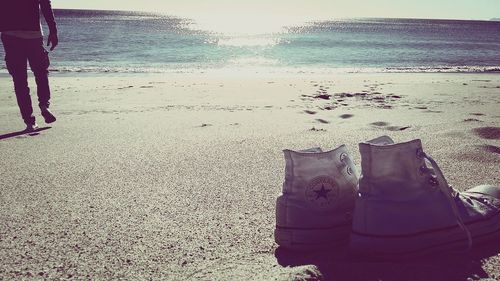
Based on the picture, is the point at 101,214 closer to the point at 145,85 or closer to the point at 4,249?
the point at 4,249

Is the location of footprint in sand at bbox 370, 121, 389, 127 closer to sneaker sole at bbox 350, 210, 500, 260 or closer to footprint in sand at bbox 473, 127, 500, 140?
footprint in sand at bbox 473, 127, 500, 140

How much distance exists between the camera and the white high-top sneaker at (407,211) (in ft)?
4.22

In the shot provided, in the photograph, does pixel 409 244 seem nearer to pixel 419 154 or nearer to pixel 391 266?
pixel 391 266

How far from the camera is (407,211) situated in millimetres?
1307

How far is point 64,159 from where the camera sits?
8.74 ft

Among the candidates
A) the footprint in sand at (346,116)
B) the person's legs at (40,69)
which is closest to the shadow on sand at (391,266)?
the footprint in sand at (346,116)

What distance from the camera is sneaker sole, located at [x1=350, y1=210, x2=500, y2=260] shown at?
4.20ft

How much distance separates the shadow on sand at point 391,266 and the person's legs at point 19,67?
2986 millimetres

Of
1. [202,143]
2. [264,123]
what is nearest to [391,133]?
[264,123]

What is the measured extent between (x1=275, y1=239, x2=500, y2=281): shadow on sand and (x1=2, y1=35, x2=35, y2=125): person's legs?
2.99 metres

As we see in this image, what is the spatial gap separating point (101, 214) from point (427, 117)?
10.1 ft

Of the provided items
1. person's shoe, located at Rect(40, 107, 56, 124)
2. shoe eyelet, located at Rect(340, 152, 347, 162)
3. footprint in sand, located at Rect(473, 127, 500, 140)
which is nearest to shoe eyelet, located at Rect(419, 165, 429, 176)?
shoe eyelet, located at Rect(340, 152, 347, 162)

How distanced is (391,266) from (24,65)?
3.53 meters

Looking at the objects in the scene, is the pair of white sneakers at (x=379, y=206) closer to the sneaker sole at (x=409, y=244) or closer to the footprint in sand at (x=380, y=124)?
the sneaker sole at (x=409, y=244)
